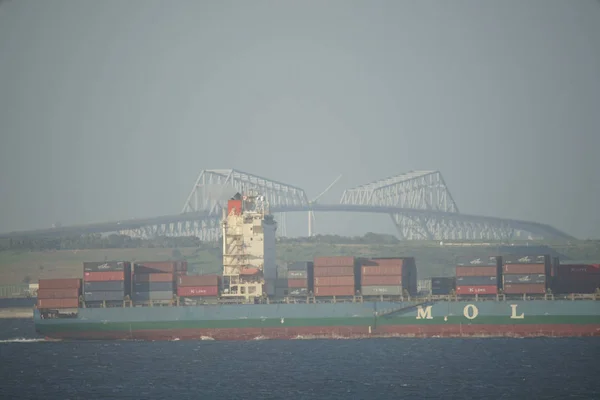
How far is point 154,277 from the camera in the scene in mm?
94688

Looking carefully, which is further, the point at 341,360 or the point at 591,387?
the point at 341,360

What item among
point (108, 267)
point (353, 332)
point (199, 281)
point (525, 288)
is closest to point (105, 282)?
point (108, 267)

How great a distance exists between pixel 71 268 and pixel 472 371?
115 metres

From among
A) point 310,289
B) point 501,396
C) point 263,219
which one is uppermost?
point 263,219

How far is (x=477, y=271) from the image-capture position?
9219cm

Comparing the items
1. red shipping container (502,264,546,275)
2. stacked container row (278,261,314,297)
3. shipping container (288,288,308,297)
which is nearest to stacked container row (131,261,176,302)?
stacked container row (278,261,314,297)

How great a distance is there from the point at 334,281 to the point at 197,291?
42.1 ft

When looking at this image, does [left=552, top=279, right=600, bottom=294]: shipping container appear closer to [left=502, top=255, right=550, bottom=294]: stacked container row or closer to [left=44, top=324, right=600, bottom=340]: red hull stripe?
[left=502, top=255, right=550, bottom=294]: stacked container row

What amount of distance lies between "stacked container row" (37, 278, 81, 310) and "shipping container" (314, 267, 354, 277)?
22.8m

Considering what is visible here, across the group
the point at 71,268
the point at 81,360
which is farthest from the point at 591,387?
the point at 71,268

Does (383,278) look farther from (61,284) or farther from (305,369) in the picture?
(61,284)

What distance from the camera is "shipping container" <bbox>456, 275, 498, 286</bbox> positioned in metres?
91.7

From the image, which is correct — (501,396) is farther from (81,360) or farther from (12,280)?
(12,280)

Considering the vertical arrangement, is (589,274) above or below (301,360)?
above
